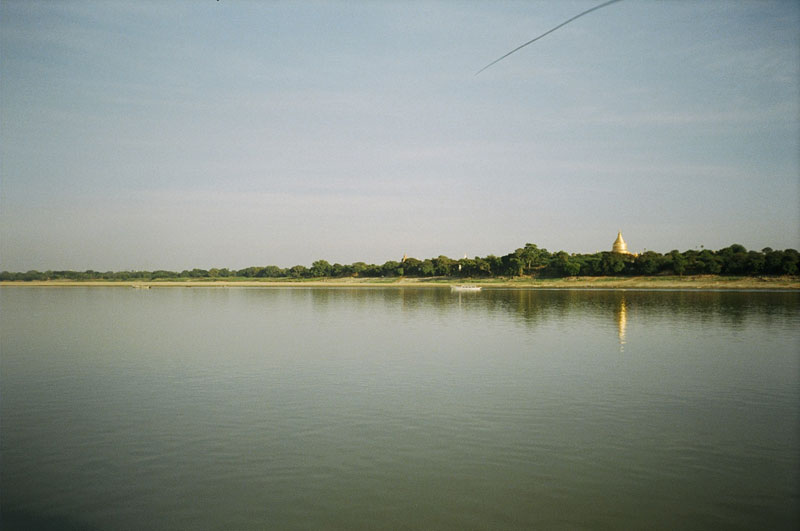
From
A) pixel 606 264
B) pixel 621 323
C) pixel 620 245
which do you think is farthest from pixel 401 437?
pixel 620 245

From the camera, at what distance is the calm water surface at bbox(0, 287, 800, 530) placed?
9.20 m

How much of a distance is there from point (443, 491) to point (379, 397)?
7.11m

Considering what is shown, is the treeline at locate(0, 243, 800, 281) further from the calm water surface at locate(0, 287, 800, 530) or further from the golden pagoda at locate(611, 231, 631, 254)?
the calm water surface at locate(0, 287, 800, 530)

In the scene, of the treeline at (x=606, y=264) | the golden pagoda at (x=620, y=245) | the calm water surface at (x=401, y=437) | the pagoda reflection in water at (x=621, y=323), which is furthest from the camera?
the golden pagoda at (x=620, y=245)

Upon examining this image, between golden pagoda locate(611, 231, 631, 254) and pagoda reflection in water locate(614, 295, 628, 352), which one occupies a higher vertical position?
golden pagoda locate(611, 231, 631, 254)

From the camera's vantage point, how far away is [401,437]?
12.9 meters

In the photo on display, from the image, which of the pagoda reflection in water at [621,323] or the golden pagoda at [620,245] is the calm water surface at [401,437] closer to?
the pagoda reflection in water at [621,323]

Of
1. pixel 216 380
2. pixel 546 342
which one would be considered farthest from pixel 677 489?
pixel 546 342

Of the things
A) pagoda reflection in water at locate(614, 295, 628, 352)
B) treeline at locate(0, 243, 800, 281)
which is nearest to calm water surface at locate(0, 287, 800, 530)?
pagoda reflection in water at locate(614, 295, 628, 352)

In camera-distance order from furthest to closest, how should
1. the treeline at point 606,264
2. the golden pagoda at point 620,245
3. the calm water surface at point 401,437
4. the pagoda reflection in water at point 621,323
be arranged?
1. the golden pagoda at point 620,245
2. the treeline at point 606,264
3. the pagoda reflection in water at point 621,323
4. the calm water surface at point 401,437

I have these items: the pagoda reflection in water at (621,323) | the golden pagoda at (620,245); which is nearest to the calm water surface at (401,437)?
the pagoda reflection in water at (621,323)

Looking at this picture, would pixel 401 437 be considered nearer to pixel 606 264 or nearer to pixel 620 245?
pixel 606 264

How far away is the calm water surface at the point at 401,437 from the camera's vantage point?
9.20m

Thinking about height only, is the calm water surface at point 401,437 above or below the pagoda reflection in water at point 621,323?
below
